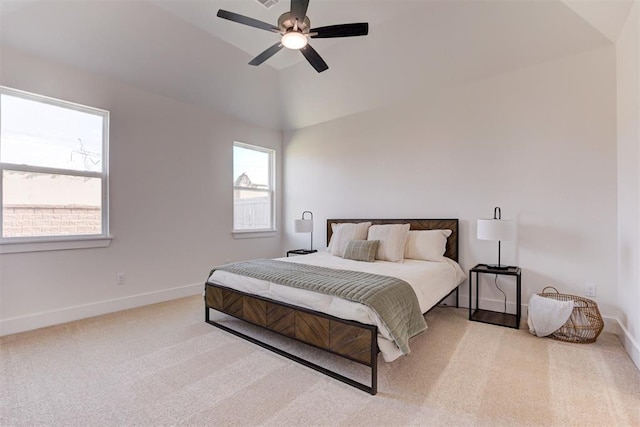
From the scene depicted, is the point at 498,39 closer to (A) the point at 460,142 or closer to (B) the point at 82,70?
(A) the point at 460,142

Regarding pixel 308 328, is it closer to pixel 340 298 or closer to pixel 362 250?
pixel 340 298

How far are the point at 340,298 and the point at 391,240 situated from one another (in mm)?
1678

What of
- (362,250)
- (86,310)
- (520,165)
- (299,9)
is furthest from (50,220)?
(520,165)

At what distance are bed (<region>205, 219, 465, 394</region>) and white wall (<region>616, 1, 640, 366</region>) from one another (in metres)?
1.41

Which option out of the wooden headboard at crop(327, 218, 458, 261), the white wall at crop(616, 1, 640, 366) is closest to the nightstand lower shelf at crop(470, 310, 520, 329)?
the wooden headboard at crop(327, 218, 458, 261)

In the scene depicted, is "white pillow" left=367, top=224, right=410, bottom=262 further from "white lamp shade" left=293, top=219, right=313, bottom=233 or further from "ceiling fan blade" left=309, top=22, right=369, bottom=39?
"ceiling fan blade" left=309, top=22, right=369, bottom=39

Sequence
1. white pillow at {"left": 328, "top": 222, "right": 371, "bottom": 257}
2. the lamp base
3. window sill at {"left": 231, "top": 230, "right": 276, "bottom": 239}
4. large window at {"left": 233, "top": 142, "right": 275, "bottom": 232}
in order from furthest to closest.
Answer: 1. large window at {"left": 233, "top": 142, "right": 275, "bottom": 232}
2. window sill at {"left": 231, "top": 230, "right": 276, "bottom": 239}
3. white pillow at {"left": 328, "top": 222, "right": 371, "bottom": 257}
4. the lamp base

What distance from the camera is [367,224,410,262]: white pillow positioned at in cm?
360

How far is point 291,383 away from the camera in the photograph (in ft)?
6.82

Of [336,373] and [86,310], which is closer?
[336,373]

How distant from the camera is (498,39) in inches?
126

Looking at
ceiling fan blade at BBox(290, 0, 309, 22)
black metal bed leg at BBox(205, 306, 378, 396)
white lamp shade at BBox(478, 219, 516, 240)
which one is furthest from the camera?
white lamp shade at BBox(478, 219, 516, 240)

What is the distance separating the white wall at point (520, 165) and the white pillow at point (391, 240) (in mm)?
552

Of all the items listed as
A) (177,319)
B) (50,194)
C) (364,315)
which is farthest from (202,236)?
(364,315)
